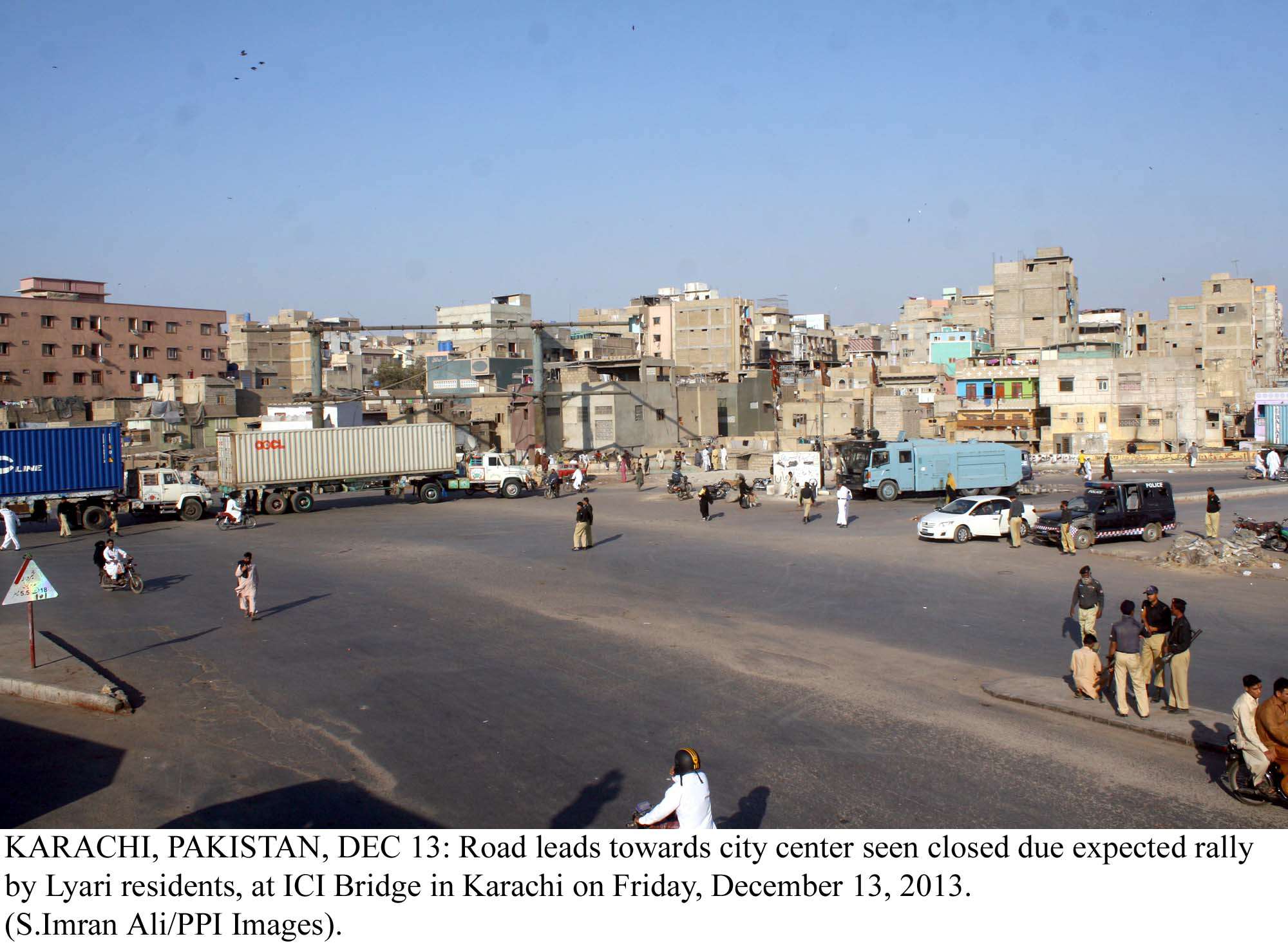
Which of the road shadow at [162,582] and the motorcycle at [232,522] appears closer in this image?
the road shadow at [162,582]

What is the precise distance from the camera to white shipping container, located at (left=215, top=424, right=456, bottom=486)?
117ft

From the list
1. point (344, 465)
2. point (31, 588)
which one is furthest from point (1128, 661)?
point (344, 465)

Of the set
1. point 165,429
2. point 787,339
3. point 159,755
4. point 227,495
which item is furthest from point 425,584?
point 787,339

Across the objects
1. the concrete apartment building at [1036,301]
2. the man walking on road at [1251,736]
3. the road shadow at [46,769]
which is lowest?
the road shadow at [46,769]

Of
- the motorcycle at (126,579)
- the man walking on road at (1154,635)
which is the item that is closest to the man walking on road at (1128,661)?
the man walking on road at (1154,635)

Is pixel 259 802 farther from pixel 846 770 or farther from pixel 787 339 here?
pixel 787 339

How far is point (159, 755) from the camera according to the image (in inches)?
407

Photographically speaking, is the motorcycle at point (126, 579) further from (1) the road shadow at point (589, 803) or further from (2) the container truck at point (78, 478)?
(1) the road shadow at point (589, 803)

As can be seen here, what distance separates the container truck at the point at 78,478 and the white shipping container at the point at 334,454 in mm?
2286

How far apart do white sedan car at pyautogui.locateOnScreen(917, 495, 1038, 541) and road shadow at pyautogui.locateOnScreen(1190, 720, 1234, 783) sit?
15450 mm

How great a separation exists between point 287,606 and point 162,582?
484 centimetres

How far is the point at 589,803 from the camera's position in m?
8.70

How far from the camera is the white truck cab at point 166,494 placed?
3469 cm
